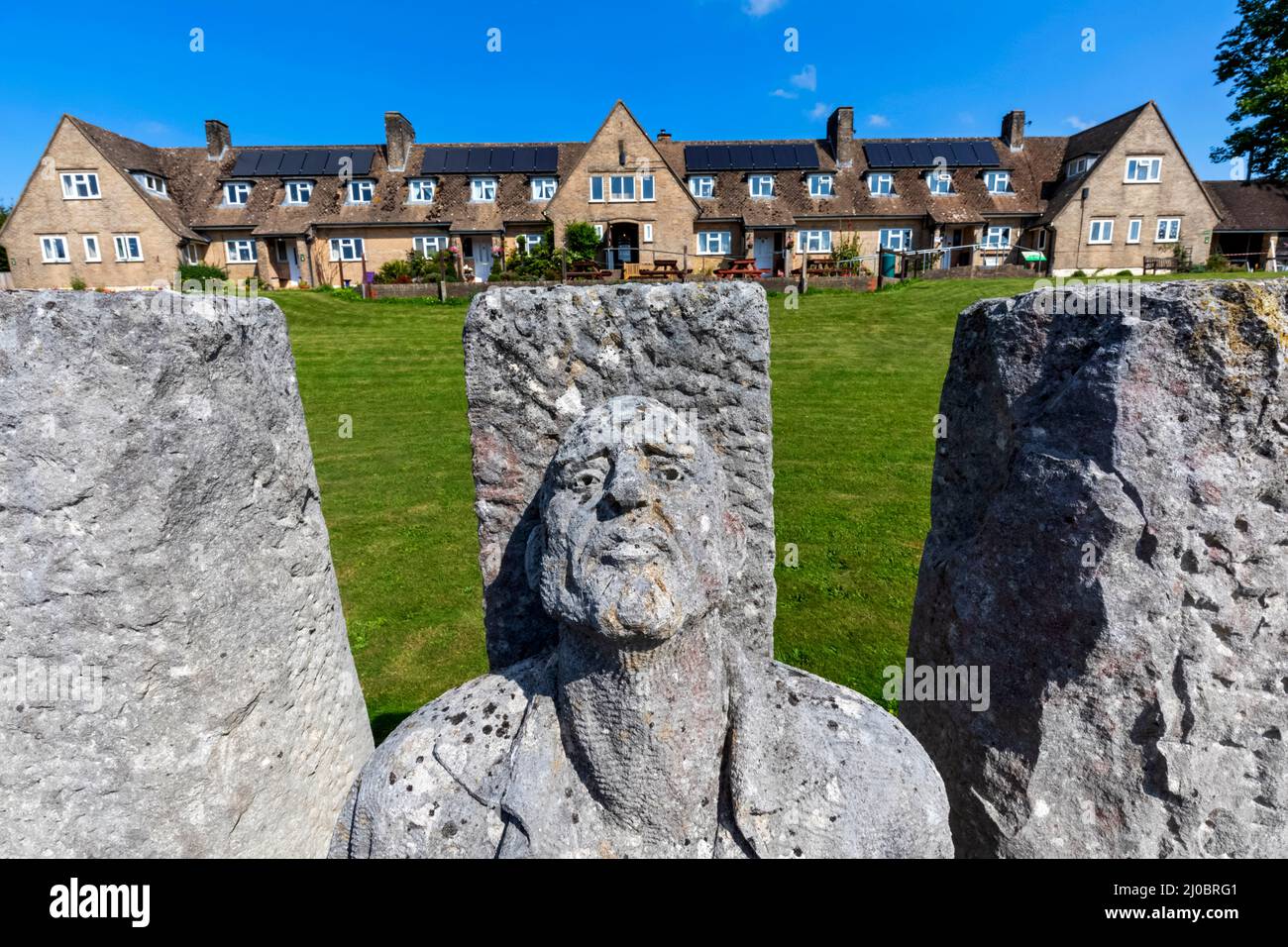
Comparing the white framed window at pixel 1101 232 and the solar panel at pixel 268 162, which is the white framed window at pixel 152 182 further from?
the white framed window at pixel 1101 232

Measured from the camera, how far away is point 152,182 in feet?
98.7

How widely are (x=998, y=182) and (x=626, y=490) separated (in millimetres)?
37353

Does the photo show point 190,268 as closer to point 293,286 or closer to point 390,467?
point 293,286

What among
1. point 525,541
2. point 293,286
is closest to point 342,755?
point 525,541

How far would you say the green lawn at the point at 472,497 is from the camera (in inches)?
245

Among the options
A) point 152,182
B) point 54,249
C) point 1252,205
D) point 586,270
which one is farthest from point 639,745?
point 1252,205

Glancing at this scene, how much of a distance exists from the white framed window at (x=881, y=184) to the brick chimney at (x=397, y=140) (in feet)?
71.1

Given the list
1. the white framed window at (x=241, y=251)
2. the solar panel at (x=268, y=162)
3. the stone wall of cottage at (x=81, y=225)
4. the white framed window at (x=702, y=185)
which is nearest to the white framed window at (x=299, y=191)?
the solar panel at (x=268, y=162)

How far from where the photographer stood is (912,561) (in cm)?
743

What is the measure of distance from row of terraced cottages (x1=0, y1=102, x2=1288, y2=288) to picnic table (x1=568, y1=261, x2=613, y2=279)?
96.1 inches

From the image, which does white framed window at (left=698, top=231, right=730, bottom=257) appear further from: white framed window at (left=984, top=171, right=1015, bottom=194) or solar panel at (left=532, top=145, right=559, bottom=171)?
white framed window at (left=984, top=171, right=1015, bottom=194)

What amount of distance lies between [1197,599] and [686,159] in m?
33.3

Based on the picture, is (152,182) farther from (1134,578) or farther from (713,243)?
(1134,578)
